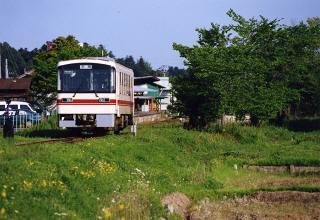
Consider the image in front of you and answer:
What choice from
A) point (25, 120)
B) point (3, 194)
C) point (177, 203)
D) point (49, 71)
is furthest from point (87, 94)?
point (49, 71)

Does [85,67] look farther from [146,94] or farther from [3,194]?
[146,94]

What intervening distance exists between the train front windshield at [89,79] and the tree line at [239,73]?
40.3 feet

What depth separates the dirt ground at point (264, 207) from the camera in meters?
13.7

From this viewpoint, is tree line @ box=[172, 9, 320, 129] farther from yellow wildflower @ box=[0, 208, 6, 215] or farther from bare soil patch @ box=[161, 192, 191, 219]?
yellow wildflower @ box=[0, 208, 6, 215]

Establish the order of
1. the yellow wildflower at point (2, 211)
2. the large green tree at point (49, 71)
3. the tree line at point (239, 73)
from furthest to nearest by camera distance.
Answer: the large green tree at point (49, 71), the tree line at point (239, 73), the yellow wildflower at point (2, 211)

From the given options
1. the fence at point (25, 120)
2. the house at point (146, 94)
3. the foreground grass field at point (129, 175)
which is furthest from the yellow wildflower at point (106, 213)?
the house at point (146, 94)

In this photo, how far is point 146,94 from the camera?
72625 millimetres

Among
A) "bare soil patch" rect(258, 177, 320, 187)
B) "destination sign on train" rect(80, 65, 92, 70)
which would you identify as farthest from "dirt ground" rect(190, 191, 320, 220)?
"destination sign on train" rect(80, 65, 92, 70)

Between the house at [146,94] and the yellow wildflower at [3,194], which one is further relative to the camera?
the house at [146,94]

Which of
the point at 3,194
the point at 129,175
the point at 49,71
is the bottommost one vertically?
the point at 129,175

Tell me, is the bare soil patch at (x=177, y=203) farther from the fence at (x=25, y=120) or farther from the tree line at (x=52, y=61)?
the tree line at (x=52, y=61)

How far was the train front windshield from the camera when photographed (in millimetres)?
22391

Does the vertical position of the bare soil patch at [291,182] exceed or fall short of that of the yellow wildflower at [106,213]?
it falls short

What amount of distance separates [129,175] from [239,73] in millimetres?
22528
